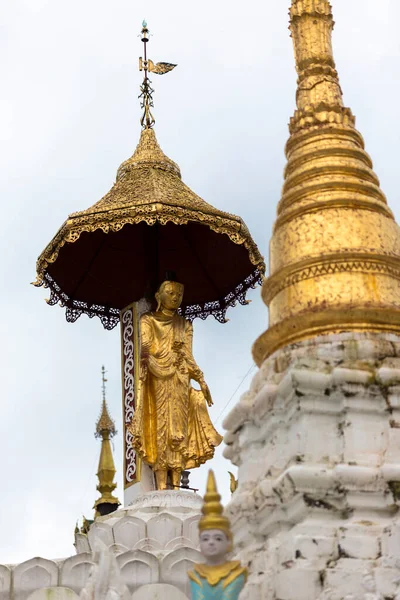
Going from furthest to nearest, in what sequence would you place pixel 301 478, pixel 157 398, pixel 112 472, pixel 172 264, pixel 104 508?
pixel 112 472 → pixel 104 508 → pixel 172 264 → pixel 157 398 → pixel 301 478

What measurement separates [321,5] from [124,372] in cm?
575

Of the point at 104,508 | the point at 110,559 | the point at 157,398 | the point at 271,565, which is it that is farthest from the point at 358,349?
the point at 104,508

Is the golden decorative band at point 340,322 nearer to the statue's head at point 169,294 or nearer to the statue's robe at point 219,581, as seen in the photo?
the statue's robe at point 219,581

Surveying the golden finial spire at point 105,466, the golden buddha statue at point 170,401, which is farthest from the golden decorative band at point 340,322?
the golden finial spire at point 105,466

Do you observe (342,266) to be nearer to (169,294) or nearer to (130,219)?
(169,294)

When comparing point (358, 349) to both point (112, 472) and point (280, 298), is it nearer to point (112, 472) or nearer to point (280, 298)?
point (280, 298)

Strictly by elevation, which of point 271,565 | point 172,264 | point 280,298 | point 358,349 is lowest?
point 271,565

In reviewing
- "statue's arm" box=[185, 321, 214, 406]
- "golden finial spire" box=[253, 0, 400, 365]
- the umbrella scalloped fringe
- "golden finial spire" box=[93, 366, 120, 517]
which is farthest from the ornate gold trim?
"golden finial spire" box=[93, 366, 120, 517]

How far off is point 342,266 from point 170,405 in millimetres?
5520

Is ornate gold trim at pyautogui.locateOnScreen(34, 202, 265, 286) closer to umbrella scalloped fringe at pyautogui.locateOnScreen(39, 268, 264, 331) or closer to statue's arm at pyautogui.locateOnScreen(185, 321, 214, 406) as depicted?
statue's arm at pyautogui.locateOnScreen(185, 321, 214, 406)

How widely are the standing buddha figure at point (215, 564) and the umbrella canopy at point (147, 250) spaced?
6949mm

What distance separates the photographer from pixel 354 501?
621 cm

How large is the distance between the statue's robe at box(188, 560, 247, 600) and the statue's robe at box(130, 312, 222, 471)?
6354 mm

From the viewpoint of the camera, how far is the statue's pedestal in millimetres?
5996
